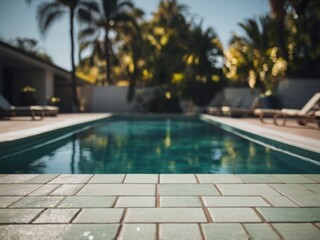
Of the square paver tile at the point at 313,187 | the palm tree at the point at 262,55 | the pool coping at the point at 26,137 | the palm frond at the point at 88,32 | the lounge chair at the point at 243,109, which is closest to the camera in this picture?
the square paver tile at the point at 313,187

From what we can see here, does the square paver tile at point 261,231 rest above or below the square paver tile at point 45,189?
above

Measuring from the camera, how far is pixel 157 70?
21531mm

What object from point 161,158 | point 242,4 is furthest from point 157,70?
point 161,158

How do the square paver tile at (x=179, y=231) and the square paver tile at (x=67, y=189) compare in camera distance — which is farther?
the square paver tile at (x=67, y=189)

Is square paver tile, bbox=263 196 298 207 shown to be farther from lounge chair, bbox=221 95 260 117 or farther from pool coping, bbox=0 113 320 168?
lounge chair, bbox=221 95 260 117

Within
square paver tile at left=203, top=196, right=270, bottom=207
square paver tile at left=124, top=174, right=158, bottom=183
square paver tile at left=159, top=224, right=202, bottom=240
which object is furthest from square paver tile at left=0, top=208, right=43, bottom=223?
square paver tile at left=203, top=196, right=270, bottom=207

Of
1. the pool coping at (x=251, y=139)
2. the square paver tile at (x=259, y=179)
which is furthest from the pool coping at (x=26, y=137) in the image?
the square paver tile at (x=259, y=179)

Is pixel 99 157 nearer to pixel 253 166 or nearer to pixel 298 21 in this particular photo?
pixel 253 166

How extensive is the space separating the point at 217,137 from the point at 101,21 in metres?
16.2

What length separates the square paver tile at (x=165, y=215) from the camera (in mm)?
2238

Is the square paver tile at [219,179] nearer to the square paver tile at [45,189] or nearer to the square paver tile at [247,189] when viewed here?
the square paver tile at [247,189]

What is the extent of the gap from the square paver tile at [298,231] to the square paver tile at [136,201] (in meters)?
1.04

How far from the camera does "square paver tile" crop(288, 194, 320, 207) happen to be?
8.54 ft

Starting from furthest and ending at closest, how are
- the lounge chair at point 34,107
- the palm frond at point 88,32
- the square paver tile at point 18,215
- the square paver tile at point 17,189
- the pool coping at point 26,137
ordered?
the palm frond at point 88,32
the lounge chair at point 34,107
the pool coping at point 26,137
the square paver tile at point 17,189
the square paver tile at point 18,215
